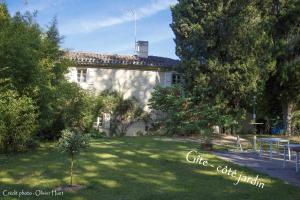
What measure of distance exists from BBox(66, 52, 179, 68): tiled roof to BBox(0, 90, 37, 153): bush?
11.9 metres

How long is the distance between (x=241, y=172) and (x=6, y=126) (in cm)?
862

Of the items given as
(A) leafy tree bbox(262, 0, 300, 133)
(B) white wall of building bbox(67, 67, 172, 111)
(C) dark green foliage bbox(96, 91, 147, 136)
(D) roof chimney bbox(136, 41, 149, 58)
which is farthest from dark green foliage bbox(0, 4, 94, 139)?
(A) leafy tree bbox(262, 0, 300, 133)

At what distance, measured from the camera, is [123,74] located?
28.2 meters

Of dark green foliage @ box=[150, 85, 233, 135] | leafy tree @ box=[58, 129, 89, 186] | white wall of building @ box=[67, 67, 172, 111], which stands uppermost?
white wall of building @ box=[67, 67, 172, 111]

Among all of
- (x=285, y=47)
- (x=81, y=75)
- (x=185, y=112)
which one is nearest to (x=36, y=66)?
(x=185, y=112)

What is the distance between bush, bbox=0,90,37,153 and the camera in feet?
47.7

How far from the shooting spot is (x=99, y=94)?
88.6ft

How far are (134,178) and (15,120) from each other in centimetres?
668

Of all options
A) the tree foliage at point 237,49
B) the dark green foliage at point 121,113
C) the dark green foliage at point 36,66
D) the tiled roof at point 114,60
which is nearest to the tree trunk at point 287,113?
the tree foliage at point 237,49

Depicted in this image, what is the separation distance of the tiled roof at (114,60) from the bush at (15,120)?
11903 millimetres

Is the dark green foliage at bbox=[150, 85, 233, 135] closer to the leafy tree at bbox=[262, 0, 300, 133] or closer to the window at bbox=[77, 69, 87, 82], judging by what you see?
A: the leafy tree at bbox=[262, 0, 300, 133]

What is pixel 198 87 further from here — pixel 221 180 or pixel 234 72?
pixel 221 180

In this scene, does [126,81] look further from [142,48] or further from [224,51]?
[224,51]

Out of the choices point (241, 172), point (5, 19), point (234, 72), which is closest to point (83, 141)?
point (241, 172)
